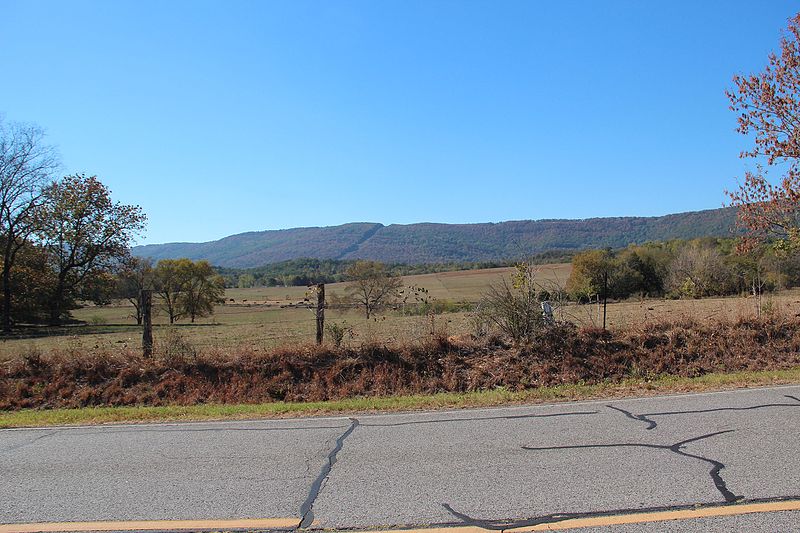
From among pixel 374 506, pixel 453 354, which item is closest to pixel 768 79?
pixel 453 354

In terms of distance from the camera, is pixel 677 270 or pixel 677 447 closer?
pixel 677 447

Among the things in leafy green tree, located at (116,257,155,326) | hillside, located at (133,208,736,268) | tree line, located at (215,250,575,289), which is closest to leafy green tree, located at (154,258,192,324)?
leafy green tree, located at (116,257,155,326)

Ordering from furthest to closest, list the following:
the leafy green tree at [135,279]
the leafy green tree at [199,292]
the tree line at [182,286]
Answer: the leafy green tree at [199,292]
the tree line at [182,286]
the leafy green tree at [135,279]

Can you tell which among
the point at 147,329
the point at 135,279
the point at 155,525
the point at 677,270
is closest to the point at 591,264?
the point at 677,270

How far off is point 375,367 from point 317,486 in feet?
21.8

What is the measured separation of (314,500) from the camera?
15.9 ft

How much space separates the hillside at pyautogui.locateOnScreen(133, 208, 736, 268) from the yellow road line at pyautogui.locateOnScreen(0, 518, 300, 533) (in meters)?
69.1

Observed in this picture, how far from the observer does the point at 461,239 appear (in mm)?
162250

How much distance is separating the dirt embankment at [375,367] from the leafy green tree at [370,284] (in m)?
37.7

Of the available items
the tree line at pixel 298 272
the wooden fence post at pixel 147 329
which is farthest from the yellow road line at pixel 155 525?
the tree line at pixel 298 272

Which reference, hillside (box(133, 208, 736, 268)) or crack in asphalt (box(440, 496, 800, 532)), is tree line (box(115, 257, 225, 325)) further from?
crack in asphalt (box(440, 496, 800, 532))

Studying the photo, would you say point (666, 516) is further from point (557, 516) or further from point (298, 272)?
point (298, 272)

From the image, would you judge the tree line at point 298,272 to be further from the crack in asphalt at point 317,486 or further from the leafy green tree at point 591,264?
the crack in asphalt at point 317,486

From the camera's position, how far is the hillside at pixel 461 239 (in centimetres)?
10238
